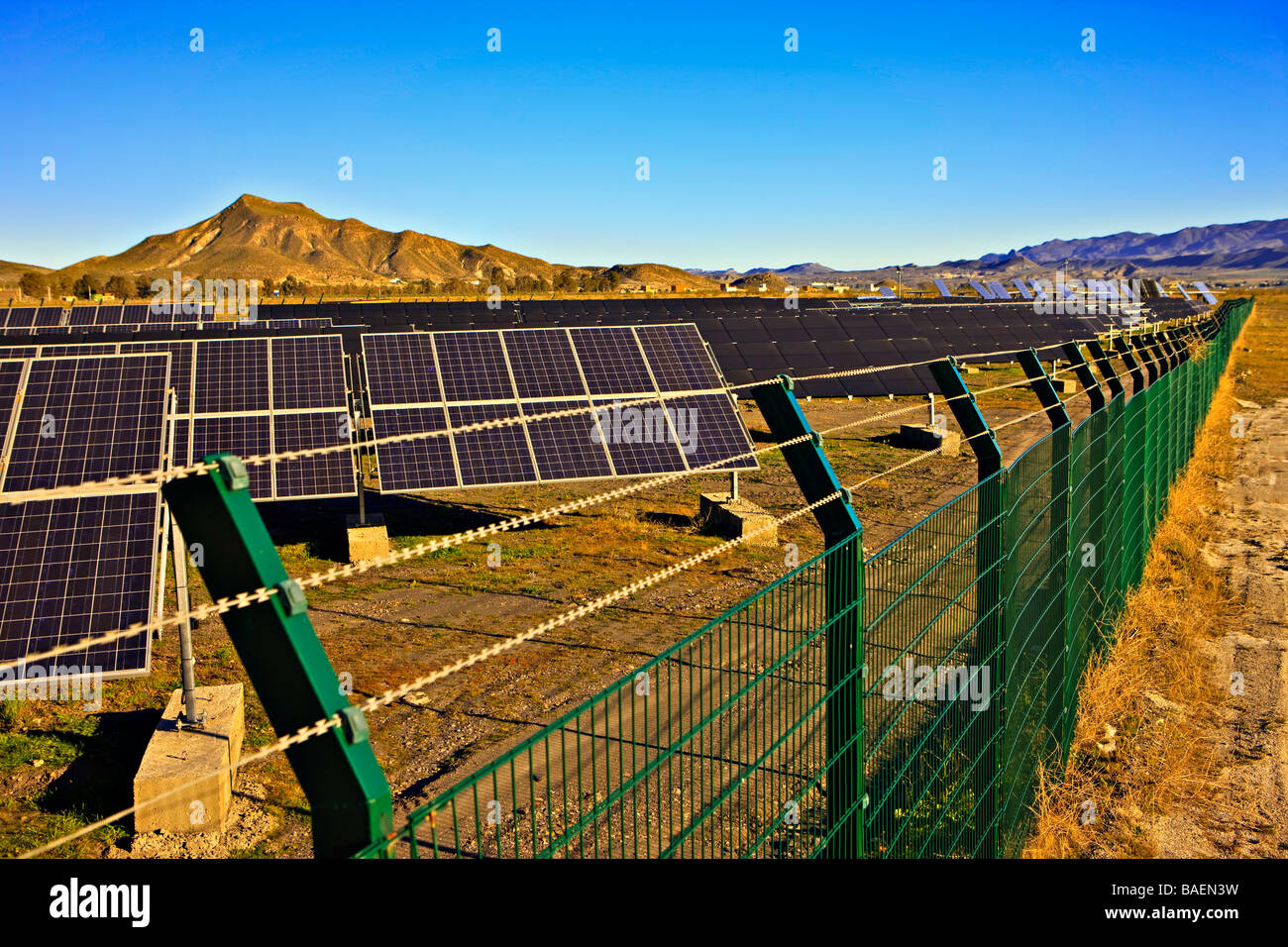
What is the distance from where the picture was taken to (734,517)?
1280cm

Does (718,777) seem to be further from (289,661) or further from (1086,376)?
(289,661)

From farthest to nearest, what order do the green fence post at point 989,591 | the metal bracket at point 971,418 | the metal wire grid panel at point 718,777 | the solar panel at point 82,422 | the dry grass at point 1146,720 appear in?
the solar panel at point 82,422
the dry grass at point 1146,720
the metal bracket at point 971,418
the green fence post at point 989,591
the metal wire grid panel at point 718,777

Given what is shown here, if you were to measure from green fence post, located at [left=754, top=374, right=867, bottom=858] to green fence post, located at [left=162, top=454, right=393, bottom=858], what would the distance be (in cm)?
203

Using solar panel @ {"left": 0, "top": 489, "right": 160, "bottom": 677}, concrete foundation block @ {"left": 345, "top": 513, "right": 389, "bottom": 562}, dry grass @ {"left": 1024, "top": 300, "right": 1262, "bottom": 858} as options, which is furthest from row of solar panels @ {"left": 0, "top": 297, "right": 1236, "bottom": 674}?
dry grass @ {"left": 1024, "top": 300, "right": 1262, "bottom": 858}

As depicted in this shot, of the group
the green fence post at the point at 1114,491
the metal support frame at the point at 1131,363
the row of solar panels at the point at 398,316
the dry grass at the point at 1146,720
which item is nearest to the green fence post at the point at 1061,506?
the dry grass at the point at 1146,720

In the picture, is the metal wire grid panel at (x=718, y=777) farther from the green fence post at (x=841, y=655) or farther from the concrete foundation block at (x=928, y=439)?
the concrete foundation block at (x=928, y=439)

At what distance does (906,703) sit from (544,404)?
9.36 m

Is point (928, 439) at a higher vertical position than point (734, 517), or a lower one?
higher

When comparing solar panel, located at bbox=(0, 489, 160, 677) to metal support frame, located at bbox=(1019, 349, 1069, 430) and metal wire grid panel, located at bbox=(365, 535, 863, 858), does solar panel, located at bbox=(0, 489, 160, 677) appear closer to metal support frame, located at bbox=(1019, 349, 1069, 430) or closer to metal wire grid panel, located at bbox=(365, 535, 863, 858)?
metal wire grid panel, located at bbox=(365, 535, 863, 858)

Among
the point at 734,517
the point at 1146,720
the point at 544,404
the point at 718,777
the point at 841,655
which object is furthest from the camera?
the point at 544,404

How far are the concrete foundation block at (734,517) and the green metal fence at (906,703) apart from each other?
4922mm

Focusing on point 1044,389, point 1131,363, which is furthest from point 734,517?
point 1044,389

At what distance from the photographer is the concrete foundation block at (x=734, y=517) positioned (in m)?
12.4
